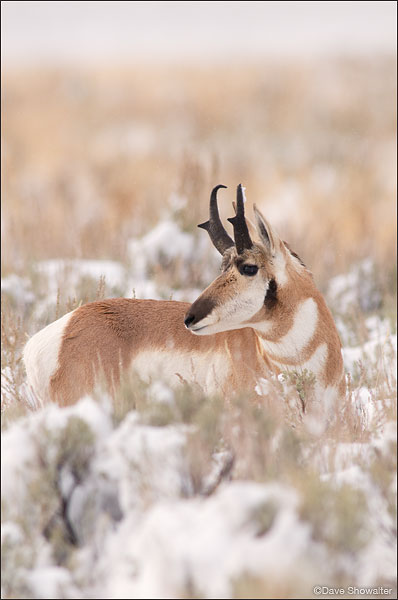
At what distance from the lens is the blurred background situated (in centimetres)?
902

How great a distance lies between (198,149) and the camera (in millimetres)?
17531

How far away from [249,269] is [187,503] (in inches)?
62.2

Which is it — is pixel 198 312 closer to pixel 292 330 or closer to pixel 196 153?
pixel 292 330

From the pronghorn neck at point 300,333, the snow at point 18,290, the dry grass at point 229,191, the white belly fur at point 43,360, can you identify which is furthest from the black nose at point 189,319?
the snow at point 18,290

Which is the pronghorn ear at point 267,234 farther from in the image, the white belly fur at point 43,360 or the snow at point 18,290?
the snow at point 18,290

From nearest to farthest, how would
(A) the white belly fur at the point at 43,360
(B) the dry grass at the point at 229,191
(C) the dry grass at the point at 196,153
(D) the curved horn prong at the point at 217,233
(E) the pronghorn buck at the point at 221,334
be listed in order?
(B) the dry grass at the point at 229,191 < (E) the pronghorn buck at the point at 221,334 < (A) the white belly fur at the point at 43,360 < (D) the curved horn prong at the point at 217,233 < (C) the dry grass at the point at 196,153

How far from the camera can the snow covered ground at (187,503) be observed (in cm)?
213

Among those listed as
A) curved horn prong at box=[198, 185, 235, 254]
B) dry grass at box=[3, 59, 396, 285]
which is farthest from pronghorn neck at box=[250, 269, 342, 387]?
dry grass at box=[3, 59, 396, 285]

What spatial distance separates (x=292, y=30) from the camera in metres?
132

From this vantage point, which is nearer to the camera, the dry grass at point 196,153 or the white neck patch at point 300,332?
the white neck patch at point 300,332

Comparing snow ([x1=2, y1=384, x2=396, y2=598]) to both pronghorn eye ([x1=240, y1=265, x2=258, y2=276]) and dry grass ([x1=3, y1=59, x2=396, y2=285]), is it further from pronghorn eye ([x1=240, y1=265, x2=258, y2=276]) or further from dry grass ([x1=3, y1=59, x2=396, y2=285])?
dry grass ([x1=3, y1=59, x2=396, y2=285])

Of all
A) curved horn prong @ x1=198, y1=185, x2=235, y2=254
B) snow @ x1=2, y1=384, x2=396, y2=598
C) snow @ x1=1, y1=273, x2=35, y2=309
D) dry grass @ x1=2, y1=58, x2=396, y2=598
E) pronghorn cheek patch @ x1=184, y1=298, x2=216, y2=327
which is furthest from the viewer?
snow @ x1=1, y1=273, x2=35, y2=309

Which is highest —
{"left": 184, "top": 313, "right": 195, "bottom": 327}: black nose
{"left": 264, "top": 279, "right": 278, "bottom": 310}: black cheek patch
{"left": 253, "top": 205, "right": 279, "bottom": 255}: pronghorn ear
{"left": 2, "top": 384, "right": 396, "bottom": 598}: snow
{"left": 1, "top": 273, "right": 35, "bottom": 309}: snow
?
{"left": 253, "top": 205, "right": 279, "bottom": 255}: pronghorn ear

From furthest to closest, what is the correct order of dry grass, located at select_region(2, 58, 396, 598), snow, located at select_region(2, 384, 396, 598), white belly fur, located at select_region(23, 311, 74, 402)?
white belly fur, located at select_region(23, 311, 74, 402) → dry grass, located at select_region(2, 58, 396, 598) → snow, located at select_region(2, 384, 396, 598)
